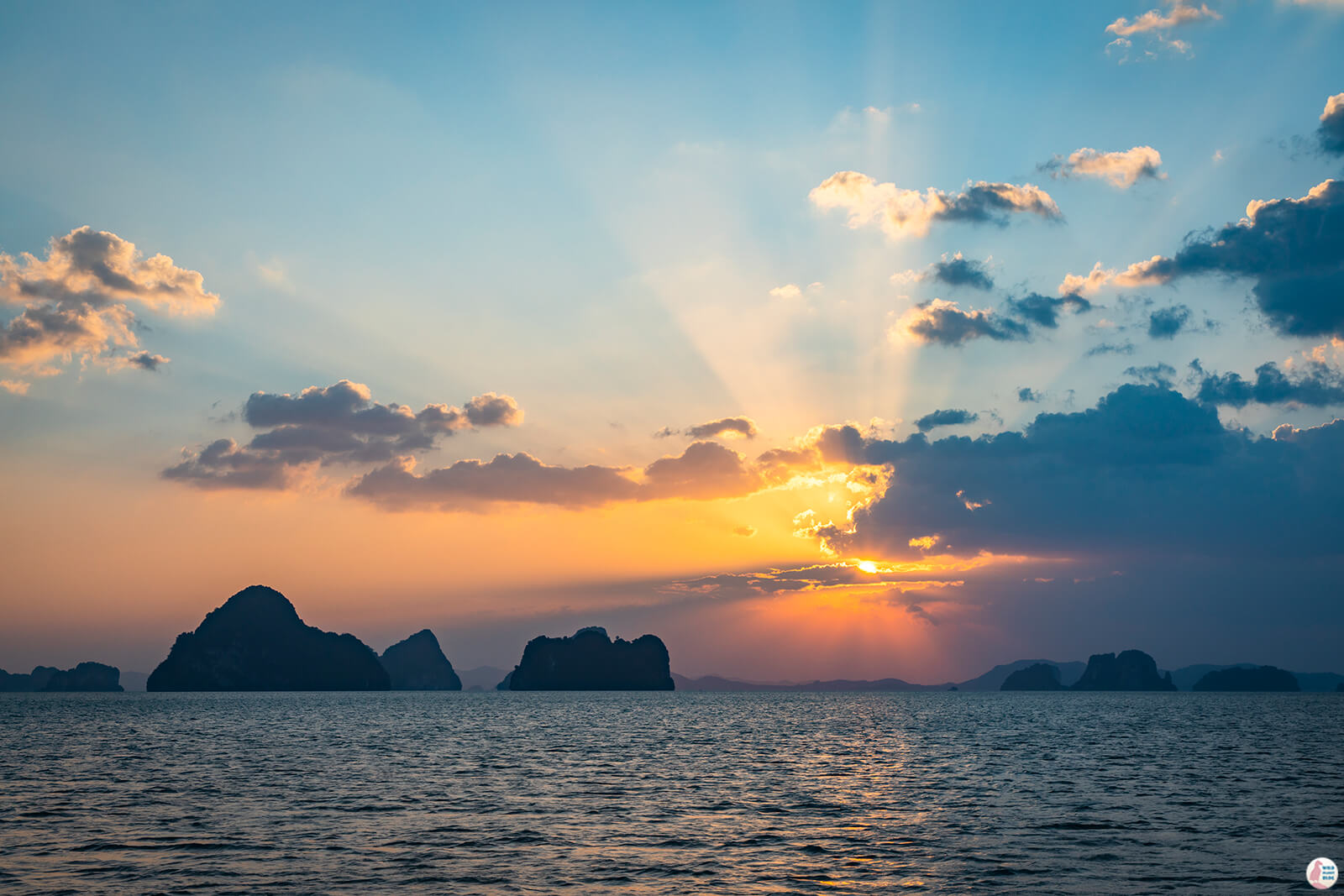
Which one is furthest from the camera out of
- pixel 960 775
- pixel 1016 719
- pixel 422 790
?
pixel 1016 719

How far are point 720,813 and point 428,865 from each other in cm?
1752

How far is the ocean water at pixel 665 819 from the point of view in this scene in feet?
107

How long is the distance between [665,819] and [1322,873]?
27229 millimetres

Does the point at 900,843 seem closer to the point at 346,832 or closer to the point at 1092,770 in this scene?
the point at 346,832

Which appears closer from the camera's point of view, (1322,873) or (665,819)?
(1322,873)

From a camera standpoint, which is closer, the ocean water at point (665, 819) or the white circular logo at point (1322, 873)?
the white circular logo at point (1322, 873)

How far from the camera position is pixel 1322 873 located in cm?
3253

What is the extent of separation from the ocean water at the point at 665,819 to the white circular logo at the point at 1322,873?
56 cm

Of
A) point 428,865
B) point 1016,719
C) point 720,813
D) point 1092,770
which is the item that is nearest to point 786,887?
point 428,865

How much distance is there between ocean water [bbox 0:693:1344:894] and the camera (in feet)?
107

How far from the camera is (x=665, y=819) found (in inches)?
1788

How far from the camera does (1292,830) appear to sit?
41625 millimetres

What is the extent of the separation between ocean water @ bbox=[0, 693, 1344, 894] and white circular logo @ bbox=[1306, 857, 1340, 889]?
56cm

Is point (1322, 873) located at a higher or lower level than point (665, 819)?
higher
